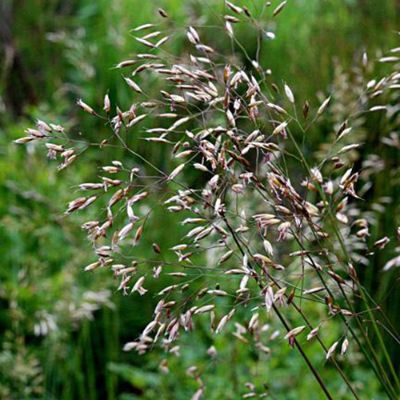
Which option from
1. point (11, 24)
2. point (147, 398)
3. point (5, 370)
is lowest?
point (147, 398)

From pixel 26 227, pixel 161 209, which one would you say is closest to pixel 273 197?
pixel 26 227

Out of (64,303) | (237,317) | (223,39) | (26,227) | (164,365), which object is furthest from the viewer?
(223,39)

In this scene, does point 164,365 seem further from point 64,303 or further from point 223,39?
point 223,39

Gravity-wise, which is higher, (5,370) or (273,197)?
(273,197)

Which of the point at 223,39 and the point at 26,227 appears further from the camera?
the point at 223,39

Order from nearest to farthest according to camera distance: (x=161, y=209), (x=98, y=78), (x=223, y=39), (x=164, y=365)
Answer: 1. (x=164, y=365)
2. (x=161, y=209)
3. (x=98, y=78)
4. (x=223, y=39)

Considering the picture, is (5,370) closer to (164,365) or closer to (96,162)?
(164,365)
